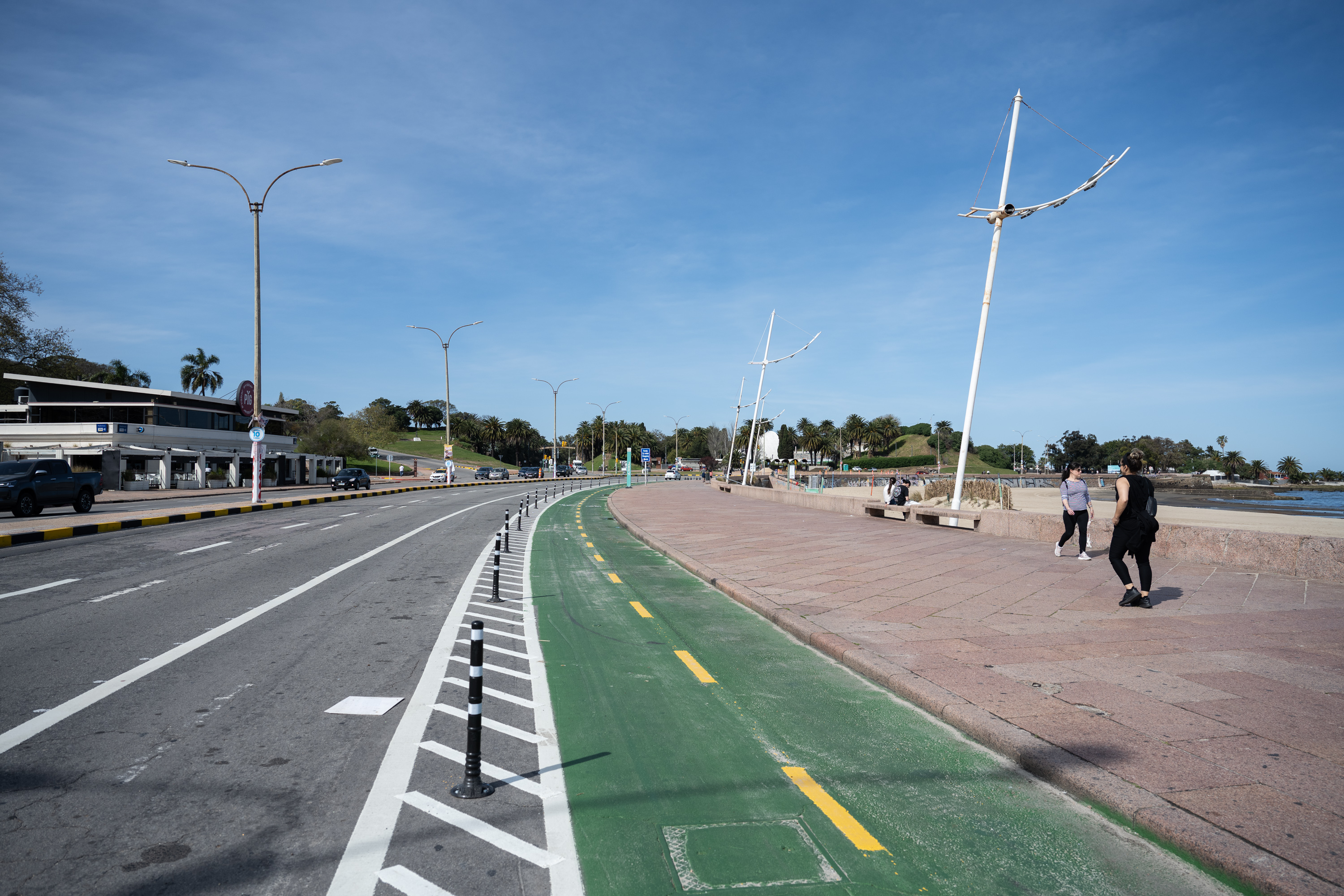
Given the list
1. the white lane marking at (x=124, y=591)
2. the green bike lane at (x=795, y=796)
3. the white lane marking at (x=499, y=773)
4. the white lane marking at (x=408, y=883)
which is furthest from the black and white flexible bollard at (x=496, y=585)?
the white lane marking at (x=408, y=883)

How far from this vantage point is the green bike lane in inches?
134

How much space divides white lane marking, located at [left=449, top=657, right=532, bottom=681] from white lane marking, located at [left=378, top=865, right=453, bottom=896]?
119 inches

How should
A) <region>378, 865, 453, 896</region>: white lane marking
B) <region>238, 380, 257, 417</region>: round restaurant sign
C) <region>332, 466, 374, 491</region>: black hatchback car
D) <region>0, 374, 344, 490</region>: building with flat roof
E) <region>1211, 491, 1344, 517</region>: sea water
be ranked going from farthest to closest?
1. <region>332, 466, 374, 491</region>: black hatchback car
2. <region>0, 374, 344, 490</region>: building with flat roof
3. <region>1211, 491, 1344, 517</region>: sea water
4. <region>238, 380, 257, 417</region>: round restaurant sign
5. <region>378, 865, 453, 896</region>: white lane marking

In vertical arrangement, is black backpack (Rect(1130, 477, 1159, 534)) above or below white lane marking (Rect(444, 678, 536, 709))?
above

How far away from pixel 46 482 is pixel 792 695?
2606cm

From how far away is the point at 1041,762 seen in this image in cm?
455

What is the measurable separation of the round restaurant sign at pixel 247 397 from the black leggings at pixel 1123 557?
92.5 feet

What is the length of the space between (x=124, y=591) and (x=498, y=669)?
6.93m

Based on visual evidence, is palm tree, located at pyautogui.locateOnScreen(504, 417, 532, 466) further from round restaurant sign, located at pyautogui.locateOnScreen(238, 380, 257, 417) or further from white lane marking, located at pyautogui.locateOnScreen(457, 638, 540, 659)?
white lane marking, located at pyautogui.locateOnScreen(457, 638, 540, 659)

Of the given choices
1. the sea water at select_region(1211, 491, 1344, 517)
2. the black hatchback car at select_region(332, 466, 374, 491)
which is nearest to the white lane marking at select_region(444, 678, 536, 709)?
the sea water at select_region(1211, 491, 1344, 517)

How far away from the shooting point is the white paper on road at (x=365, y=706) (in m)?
5.42

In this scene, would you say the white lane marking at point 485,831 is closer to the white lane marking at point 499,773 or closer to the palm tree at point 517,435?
the white lane marking at point 499,773

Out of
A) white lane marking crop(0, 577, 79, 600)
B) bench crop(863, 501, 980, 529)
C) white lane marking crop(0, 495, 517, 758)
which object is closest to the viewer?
white lane marking crop(0, 495, 517, 758)

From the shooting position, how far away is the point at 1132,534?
8.73m
